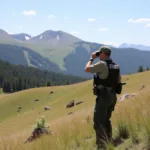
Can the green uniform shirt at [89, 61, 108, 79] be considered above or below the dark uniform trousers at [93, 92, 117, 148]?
above

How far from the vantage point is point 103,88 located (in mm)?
8227

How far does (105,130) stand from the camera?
8.27m

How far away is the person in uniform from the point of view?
8.20 metres

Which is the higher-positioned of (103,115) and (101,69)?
(101,69)

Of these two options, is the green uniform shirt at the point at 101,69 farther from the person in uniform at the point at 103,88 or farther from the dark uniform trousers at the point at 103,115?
the dark uniform trousers at the point at 103,115

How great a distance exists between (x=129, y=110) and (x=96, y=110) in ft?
5.32

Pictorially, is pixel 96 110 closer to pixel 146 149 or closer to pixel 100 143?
pixel 100 143

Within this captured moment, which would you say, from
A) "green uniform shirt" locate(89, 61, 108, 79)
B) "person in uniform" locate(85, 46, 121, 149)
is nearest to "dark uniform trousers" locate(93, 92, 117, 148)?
"person in uniform" locate(85, 46, 121, 149)

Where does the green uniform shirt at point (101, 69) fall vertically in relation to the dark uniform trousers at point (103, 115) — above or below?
above

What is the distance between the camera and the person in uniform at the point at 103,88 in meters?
8.20

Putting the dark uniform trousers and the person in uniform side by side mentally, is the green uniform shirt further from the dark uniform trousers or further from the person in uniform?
the dark uniform trousers

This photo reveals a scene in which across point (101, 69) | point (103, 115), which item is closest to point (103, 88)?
point (101, 69)

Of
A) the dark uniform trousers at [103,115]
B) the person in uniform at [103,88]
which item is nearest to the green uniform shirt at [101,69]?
the person in uniform at [103,88]

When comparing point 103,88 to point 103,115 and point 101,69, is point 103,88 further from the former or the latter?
point 103,115
